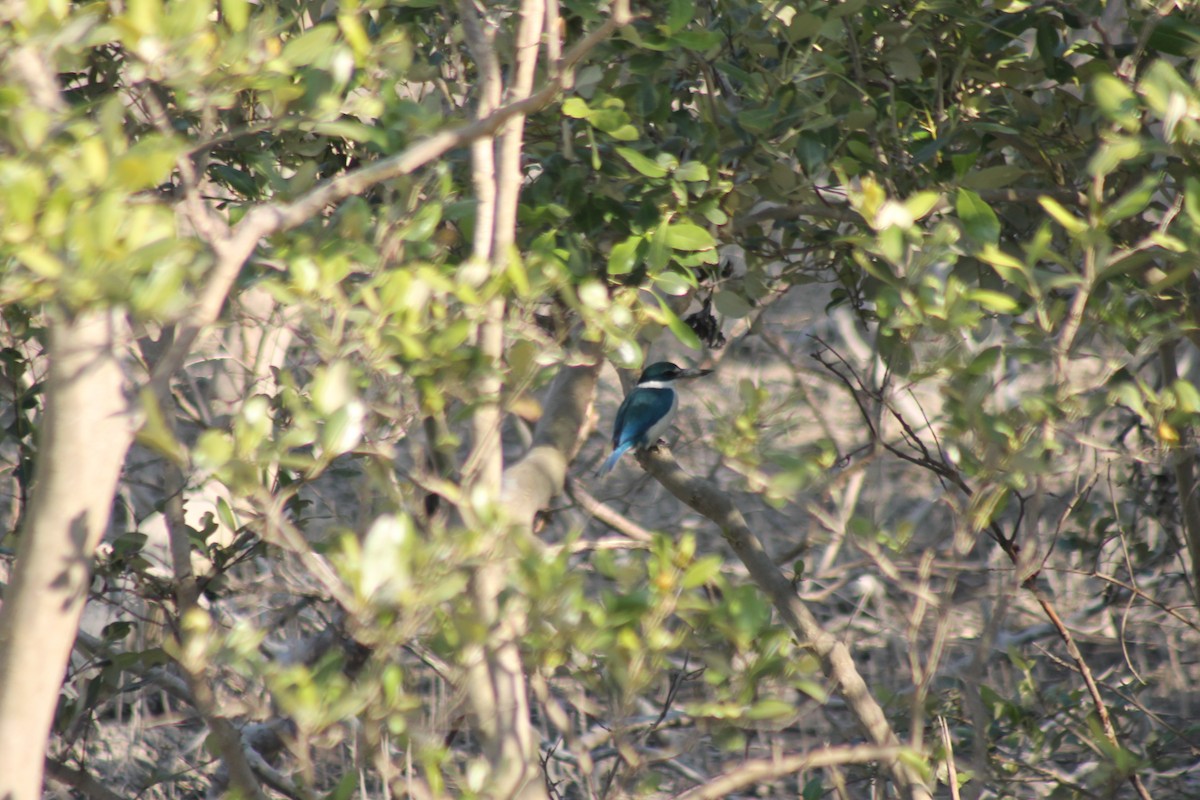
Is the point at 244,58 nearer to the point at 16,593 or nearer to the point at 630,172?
the point at 16,593

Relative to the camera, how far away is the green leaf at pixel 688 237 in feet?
7.16

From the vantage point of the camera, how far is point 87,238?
1162mm

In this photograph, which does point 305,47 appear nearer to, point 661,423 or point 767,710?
point 767,710

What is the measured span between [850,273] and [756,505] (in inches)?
172

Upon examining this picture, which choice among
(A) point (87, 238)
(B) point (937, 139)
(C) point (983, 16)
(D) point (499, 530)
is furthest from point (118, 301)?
(C) point (983, 16)

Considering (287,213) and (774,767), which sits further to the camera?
(774,767)

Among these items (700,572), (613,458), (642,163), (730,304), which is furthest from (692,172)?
(613,458)

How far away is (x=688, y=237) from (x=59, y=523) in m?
1.20

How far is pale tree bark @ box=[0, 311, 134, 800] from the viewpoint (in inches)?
52.0

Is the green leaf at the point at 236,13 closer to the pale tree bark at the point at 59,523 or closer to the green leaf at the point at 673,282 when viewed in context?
the pale tree bark at the point at 59,523

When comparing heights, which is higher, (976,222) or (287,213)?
(287,213)

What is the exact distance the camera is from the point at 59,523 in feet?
4.40

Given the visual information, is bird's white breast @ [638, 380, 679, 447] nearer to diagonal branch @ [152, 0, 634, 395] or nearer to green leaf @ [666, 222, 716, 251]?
green leaf @ [666, 222, 716, 251]

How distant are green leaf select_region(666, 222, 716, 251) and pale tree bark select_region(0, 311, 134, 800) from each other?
3.50 feet
